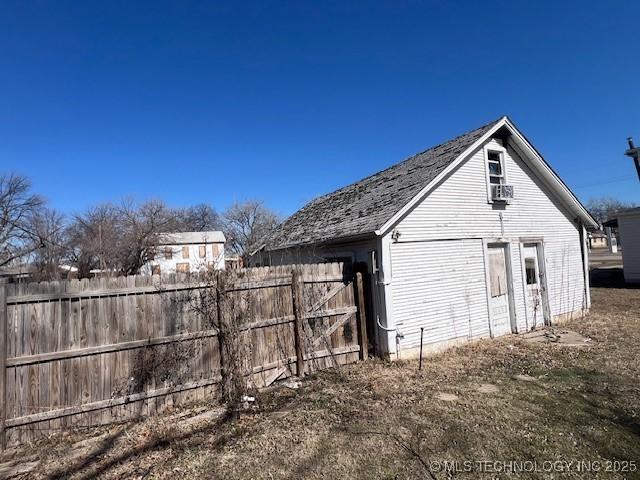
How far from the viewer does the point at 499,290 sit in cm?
980

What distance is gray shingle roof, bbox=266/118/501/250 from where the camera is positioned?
27.5 feet

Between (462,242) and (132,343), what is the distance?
24.9 feet

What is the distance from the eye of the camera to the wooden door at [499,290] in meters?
9.59

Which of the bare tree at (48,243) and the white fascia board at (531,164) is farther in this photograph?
the bare tree at (48,243)

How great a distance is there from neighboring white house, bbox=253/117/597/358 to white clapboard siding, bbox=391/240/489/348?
2 centimetres

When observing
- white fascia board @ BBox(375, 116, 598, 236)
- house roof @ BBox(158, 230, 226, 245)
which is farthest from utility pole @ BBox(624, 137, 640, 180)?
house roof @ BBox(158, 230, 226, 245)

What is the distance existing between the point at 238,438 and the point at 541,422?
3.95 metres

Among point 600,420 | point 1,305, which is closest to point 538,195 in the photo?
point 600,420

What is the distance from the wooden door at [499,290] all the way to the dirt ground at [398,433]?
8.70 ft

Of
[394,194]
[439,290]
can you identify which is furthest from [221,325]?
[394,194]

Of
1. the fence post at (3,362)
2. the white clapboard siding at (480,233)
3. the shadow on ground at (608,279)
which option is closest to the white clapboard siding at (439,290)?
the white clapboard siding at (480,233)

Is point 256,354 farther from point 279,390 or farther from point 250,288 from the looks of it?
point 250,288

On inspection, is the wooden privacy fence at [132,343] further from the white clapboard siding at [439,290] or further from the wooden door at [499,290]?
the wooden door at [499,290]

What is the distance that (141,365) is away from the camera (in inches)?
213
